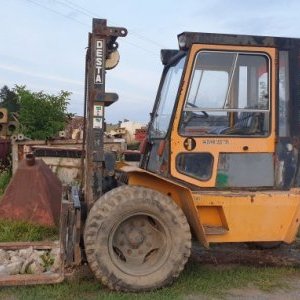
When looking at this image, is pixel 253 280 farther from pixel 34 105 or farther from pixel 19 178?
pixel 34 105

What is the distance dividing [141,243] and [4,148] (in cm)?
816

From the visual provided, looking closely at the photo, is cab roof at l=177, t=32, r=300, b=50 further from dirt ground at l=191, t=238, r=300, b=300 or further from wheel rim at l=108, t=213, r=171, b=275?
dirt ground at l=191, t=238, r=300, b=300

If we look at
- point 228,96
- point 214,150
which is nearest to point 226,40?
point 228,96

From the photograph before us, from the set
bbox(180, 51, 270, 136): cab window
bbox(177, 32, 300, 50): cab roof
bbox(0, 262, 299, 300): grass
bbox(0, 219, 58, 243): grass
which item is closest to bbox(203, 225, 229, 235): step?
bbox(0, 262, 299, 300): grass

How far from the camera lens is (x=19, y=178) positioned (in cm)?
834

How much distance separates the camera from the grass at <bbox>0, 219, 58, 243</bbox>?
7.58 metres

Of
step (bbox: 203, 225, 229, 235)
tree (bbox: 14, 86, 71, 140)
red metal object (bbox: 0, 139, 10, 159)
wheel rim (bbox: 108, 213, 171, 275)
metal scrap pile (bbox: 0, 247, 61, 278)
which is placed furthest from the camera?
tree (bbox: 14, 86, 71, 140)

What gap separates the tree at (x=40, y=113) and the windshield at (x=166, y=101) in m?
12.1

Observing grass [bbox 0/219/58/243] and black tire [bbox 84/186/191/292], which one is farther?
grass [bbox 0/219/58/243]

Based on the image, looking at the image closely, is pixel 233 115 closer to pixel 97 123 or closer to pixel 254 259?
pixel 97 123

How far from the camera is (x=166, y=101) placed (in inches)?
245

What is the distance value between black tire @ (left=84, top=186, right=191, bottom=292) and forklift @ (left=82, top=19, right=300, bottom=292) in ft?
0.05

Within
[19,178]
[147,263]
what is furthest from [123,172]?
[19,178]

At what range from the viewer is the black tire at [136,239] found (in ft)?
17.4
